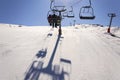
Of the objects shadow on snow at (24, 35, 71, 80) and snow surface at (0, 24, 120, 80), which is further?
snow surface at (0, 24, 120, 80)

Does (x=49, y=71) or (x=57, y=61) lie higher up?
(x=57, y=61)

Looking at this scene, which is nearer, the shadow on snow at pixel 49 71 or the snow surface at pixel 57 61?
the shadow on snow at pixel 49 71

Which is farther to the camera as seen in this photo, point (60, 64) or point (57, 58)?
point (57, 58)

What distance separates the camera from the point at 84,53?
1622 cm

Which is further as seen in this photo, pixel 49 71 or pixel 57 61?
pixel 57 61

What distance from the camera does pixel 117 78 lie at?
11.9m

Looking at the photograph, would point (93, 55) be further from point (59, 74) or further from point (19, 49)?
point (19, 49)

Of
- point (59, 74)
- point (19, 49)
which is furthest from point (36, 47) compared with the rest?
point (59, 74)

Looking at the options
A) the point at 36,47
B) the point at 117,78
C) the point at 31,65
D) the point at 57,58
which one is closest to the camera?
the point at 117,78

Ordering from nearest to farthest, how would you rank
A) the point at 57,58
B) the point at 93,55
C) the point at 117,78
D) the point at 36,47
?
1. the point at 117,78
2. the point at 57,58
3. the point at 93,55
4. the point at 36,47

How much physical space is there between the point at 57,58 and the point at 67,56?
919mm

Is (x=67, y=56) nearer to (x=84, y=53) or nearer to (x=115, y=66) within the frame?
(x=84, y=53)

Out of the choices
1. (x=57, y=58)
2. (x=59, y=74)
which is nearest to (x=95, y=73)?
(x=59, y=74)

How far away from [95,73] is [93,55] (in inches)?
144
